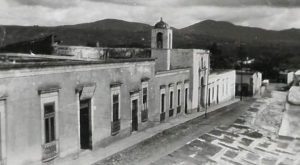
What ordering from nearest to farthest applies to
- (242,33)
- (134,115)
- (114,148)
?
(114,148) → (134,115) → (242,33)

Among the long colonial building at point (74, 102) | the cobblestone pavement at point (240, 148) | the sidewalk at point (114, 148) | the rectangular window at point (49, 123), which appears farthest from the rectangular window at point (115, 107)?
the rectangular window at point (49, 123)

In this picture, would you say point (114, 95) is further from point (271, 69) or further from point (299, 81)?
point (271, 69)

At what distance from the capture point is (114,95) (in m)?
17.4

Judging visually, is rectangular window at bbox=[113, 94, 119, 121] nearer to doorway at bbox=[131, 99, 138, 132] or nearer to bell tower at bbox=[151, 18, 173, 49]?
doorway at bbox=[131, 99, 138, 132]

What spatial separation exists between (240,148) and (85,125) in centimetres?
722

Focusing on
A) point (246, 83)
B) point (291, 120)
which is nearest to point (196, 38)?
point (246, 83)

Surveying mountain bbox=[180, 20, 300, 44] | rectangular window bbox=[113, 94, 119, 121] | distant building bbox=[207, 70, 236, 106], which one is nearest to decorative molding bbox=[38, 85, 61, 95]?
rectangular window bbox=[113, 94, 119, 121]

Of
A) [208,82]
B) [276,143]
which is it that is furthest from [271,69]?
[276,143]

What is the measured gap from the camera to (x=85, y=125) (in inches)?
627

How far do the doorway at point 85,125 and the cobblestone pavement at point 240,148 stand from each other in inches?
125

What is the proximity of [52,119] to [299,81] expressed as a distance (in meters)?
19.3

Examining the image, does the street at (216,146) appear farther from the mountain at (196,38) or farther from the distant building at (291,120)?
the mountain at (196,38)

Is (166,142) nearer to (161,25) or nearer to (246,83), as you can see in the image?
(161,25)

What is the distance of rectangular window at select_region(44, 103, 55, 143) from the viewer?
1319 cm
